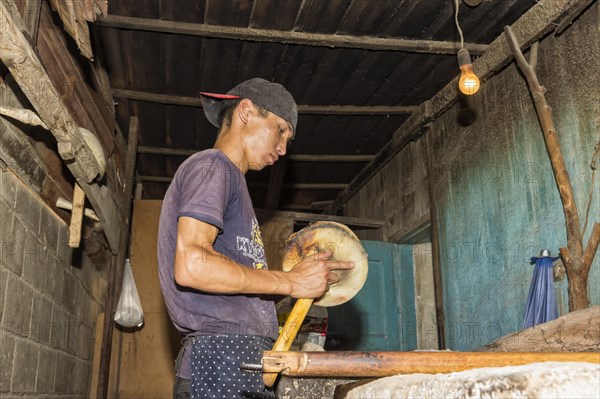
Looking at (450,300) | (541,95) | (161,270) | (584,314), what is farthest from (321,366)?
(450,300)

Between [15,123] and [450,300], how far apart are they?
3.95 m

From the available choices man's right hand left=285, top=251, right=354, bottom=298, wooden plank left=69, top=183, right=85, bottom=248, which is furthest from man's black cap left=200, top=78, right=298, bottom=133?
wooden plank left=69, top=183, right=85, bottom=248

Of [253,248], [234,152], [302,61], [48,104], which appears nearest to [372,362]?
[253,248]

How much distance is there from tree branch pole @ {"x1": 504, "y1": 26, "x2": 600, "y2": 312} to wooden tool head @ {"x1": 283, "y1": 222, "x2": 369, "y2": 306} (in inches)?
76.4

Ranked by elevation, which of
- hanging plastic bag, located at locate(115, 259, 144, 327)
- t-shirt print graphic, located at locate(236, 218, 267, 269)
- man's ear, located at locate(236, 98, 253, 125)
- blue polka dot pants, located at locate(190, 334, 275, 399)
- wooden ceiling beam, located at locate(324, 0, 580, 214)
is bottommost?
blue polka dot pants, located at locate(190, 334, 275, 399)

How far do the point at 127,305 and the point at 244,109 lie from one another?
403cm

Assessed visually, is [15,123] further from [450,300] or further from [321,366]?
[450,300]

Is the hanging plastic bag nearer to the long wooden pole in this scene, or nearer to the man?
the man

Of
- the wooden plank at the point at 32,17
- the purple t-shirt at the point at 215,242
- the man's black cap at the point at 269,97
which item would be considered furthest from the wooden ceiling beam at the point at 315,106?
the purple t-shirt at the point at 215,242

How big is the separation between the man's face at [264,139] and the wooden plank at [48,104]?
120 centimetres

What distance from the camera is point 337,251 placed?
2303 millimetres

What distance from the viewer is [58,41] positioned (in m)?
4.22

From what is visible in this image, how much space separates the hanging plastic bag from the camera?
584 cm

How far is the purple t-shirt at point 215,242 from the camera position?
6.11ft
